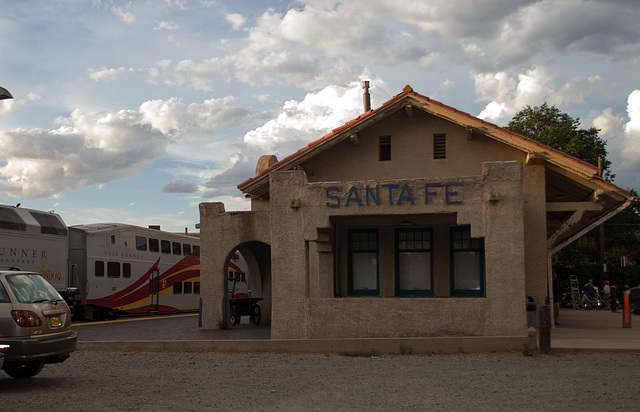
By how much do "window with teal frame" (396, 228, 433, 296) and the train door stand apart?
1618 cm

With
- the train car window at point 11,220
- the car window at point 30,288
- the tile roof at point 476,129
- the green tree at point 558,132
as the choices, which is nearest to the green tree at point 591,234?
the green tree at point 558,132

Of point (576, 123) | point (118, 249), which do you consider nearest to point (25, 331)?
point (118, 249)

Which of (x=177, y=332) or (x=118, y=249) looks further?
(x=118, y=249)

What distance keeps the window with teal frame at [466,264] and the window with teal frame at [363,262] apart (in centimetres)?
205

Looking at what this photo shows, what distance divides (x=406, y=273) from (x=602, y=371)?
7492 millimetres

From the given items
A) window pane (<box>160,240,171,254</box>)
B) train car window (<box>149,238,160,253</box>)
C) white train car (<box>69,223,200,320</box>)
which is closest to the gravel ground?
white train car (<box>69,223,200,320</box>)

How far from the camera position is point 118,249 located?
28.9m

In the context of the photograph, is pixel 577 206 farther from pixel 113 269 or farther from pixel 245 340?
pixel 113 269

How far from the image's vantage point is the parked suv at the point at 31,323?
9570mm

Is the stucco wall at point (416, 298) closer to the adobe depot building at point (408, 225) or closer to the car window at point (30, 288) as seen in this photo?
the adobe depot building at point (408, 225)

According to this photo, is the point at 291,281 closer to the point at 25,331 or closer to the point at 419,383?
the point at 419,383

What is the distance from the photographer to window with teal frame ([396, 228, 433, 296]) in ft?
60.1

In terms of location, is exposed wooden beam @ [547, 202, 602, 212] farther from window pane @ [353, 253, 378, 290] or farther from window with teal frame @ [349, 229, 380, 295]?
window pane @ [353, 253, 378, 290]

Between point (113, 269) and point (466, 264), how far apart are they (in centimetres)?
1604
